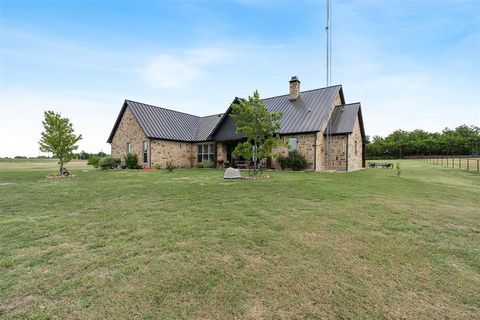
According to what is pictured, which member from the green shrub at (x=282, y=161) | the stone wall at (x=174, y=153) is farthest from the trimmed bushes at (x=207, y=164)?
the green shrub at (x=282, y=161)

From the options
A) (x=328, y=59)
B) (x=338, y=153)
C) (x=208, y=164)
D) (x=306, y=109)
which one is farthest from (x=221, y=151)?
(x=328, y=59)

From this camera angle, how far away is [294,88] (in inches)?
952

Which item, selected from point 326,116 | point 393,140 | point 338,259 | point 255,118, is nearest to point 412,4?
point 326,116

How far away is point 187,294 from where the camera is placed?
112 inches

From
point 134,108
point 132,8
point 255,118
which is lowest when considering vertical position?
point 255,118

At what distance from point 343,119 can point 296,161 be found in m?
6.01

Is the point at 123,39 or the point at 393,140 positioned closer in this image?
the point at 123,39

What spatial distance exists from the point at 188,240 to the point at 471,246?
5.00 meters

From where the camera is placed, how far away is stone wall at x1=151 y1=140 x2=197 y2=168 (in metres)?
23.5

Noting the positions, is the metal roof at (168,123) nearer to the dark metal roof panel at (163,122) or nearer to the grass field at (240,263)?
the dark metal roof panel at (163,122)

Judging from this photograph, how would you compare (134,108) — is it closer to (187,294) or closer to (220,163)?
(220,163)

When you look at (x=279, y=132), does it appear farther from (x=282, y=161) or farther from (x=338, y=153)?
(x=338, y=153)

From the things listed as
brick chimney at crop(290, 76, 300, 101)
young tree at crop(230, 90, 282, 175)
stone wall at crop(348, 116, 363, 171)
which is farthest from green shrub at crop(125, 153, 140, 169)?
stone wall at crop(348, 116, 363, 171)

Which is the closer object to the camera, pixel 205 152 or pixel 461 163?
pixel 205 152
